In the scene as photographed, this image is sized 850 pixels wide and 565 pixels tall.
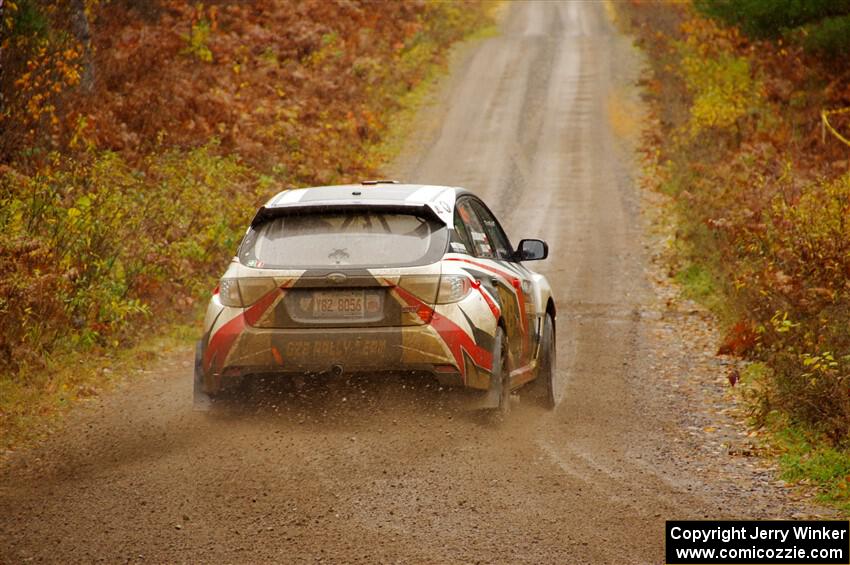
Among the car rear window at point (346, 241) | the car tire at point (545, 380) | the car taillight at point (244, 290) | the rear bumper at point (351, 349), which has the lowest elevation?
the car tire at point (545, 380)

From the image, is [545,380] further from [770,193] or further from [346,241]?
[770,193]

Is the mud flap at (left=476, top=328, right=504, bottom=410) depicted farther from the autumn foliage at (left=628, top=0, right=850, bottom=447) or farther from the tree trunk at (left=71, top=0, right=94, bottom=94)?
the tree trunk at (left=71, top=0, right=94, bottom=94)

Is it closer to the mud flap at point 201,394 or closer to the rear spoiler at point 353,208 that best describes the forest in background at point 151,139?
the mud flap at point 201,394

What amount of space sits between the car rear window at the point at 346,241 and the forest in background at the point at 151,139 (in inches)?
95.6

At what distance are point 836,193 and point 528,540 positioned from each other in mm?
10330

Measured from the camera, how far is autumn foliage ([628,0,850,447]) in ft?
30.3

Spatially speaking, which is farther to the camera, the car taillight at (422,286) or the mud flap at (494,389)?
the mud flap at (494,389)

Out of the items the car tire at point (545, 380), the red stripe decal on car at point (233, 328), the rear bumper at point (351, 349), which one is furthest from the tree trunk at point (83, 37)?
the rear bumper at point (351, 349)

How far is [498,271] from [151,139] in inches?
528

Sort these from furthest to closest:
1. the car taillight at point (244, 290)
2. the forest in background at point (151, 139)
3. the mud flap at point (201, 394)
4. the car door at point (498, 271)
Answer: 1. the forest in background at point (151, 139)
2. the car door at point (498, 271)
3. the mud flap at point (201, 394)
4. the car taillight at point (244, 290)

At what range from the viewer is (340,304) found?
744 cm

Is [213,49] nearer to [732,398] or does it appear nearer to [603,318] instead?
[603,318]

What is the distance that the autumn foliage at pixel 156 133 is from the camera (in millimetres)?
11492

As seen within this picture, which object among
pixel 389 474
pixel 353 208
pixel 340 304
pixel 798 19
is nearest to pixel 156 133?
pixel 798 19
